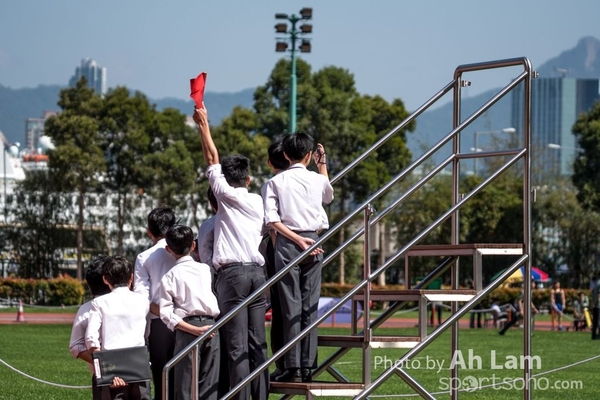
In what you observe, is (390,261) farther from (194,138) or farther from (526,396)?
(194,138)

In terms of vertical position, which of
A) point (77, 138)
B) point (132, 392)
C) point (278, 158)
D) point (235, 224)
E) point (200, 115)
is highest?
point (77, 138)

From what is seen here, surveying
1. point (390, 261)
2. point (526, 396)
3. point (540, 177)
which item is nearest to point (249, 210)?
point (390, 261)

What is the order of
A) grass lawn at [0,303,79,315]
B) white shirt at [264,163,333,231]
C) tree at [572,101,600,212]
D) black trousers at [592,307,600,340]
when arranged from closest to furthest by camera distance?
white shirt at [264,163,333,231] → black trousers at [592,307,600,340] → grass lawn at [0,303,79,315] → tree at [572,101,600,212]

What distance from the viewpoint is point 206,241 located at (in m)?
9.28

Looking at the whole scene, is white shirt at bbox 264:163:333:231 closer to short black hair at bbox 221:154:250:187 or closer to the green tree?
short black hair at bbox 221:154:250:187

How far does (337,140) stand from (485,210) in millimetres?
13191

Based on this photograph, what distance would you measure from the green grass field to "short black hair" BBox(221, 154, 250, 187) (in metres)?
5.19

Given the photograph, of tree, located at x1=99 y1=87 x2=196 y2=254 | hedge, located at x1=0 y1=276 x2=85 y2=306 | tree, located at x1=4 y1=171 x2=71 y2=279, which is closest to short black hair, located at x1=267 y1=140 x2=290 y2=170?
hedge, located at x1=0 y1=276 x2=85 y2=306

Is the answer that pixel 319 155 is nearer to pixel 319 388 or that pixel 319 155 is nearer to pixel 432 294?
pixel 432 294

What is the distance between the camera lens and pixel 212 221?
9234 mm

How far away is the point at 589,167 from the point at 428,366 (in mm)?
41867

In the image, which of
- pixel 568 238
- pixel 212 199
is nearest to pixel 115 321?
pixel 212 199

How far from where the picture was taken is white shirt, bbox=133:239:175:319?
30.0 ft

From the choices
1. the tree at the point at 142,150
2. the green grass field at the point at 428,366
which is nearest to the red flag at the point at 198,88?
the green grass field at the point at 428,366
